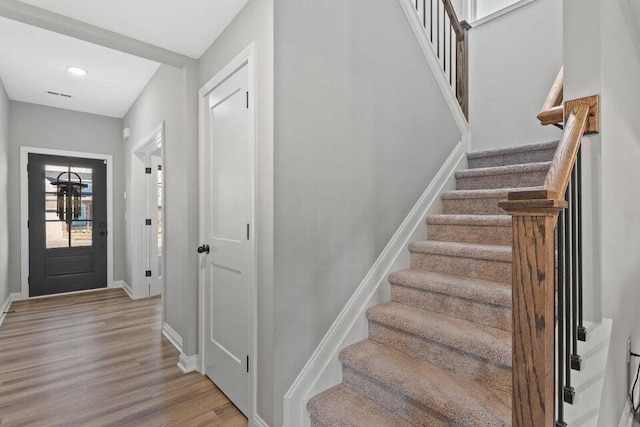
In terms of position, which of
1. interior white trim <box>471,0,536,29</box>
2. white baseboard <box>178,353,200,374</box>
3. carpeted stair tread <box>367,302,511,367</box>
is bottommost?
white baseboard <box>178,353,200,374</box>

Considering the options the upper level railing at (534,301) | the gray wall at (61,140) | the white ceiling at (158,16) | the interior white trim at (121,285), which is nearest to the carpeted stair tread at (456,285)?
the upper level railing at (534,301)

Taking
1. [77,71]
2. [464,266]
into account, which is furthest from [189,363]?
[77,71]

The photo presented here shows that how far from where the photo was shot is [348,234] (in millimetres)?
1970

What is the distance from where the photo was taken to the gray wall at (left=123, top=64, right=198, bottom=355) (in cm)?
252

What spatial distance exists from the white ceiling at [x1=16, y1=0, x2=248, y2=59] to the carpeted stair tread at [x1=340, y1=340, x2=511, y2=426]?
2119 mm

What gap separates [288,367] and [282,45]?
5.43ft

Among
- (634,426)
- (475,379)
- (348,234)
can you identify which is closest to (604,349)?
(475,379)

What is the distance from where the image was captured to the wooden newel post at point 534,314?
84 cm

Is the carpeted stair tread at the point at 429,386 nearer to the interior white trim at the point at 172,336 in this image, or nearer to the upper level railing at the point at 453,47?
the interior white trim at the point at 172,336

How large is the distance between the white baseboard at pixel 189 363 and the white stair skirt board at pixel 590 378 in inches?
91.1

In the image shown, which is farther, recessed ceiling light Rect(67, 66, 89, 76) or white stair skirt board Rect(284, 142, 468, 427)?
recessed ceiling light Rect(67, 66, 89, 76)

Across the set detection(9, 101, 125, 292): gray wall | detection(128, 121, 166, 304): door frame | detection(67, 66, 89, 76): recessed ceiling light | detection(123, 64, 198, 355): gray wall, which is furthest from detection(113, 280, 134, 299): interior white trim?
detection(67, 66, 89, 76): recessed ceiling light

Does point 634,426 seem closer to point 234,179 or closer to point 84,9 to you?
point 234,179

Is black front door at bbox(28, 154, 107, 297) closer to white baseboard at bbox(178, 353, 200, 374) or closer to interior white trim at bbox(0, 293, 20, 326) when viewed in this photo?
interior white trim at bbox(0, 293, 20, 326)
